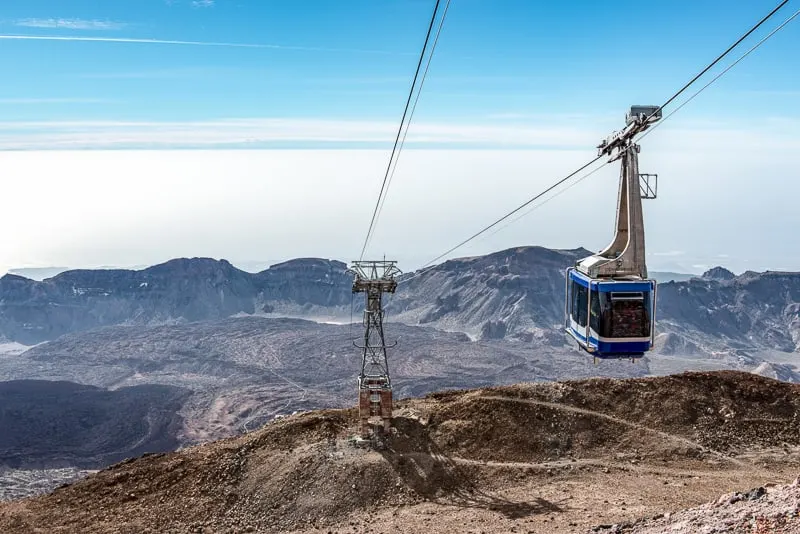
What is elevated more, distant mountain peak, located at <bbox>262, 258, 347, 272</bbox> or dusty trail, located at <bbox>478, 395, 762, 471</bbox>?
distant mountain peak, located at <bbox>262, 258, 347, 272</bbox>

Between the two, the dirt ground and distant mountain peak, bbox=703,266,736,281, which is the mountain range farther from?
the dirt ground

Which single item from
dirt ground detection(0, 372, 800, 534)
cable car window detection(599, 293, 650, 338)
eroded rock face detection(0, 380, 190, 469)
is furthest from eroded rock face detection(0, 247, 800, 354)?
cable car window detection(599, 293, 650, 338)

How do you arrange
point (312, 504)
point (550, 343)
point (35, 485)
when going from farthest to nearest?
point (550, 343), point (35, 485), point (312, 504)

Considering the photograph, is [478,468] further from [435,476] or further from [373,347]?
[373,347]

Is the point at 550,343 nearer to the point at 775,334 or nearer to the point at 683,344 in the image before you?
the point at 683,344

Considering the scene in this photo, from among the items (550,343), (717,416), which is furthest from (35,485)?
(550,343)
